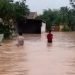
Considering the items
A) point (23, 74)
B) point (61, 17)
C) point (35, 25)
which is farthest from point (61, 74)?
point (61, 17)

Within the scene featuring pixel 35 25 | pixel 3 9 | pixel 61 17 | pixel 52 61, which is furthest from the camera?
pixel 61 17

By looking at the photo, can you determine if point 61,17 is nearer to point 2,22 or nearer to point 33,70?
point 2,22

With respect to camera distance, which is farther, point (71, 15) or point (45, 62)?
point (71, 15)

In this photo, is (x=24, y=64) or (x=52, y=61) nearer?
(x=24, y=64)

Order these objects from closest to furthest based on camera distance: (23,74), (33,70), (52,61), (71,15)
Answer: (23,74), (33,70), (52,61), (71,15)

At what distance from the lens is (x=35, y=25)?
60562 mm

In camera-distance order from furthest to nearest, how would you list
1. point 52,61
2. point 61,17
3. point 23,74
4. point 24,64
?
point 61,17 → point 52,61 → point 24,64 → point 23,74

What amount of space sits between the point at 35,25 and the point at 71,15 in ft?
71.0

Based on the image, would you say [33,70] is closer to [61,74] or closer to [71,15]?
A: [61,74]

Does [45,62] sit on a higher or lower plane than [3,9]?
lower

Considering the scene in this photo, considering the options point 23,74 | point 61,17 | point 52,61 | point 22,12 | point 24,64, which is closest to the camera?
point 23,74

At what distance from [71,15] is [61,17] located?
5902 mm

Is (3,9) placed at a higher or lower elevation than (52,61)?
higher

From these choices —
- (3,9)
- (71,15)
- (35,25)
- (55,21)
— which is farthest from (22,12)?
(55,21)
